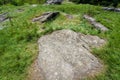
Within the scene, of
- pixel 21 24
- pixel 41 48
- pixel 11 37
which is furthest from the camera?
pixel 21 24

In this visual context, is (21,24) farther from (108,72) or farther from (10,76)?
(108,72)

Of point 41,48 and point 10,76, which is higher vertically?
point 41,48

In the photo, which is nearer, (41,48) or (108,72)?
(108,72)

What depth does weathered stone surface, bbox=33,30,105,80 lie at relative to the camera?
11102mm

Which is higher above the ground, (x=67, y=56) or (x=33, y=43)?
(x=67, y=56)

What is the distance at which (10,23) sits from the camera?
20.3m

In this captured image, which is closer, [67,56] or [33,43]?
[67,56]

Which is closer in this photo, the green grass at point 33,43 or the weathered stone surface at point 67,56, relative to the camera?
the weathered stone surface at point 67,56

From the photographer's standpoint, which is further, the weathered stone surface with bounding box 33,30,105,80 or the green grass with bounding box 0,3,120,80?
the green grass with bounding box 0,3,120,80

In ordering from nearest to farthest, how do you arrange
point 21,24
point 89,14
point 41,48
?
point 41,48
point 21,24
point 89,14

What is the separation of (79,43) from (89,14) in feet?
32.1

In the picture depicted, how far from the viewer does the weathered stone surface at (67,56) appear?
36.4ft

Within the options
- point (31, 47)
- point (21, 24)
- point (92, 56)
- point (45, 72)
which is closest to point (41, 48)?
point (31, 47)

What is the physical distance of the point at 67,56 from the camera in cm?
1240
